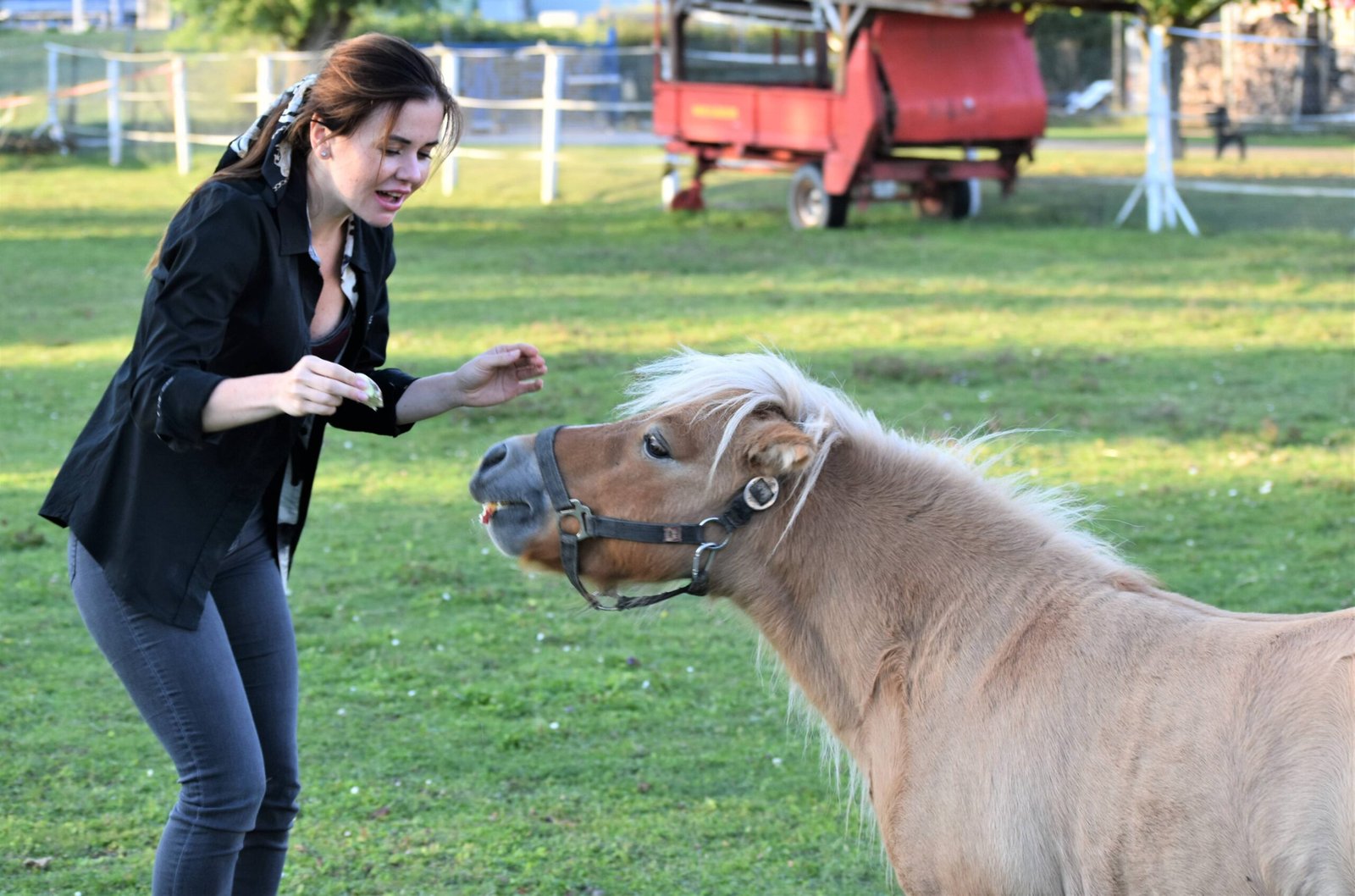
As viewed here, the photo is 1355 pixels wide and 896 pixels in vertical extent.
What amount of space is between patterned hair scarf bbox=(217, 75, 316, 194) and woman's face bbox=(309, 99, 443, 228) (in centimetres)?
6

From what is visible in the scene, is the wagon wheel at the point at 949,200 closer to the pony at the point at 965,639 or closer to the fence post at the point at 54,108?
the pony at the point at 965,639

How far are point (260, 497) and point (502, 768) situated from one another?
6.17 ft

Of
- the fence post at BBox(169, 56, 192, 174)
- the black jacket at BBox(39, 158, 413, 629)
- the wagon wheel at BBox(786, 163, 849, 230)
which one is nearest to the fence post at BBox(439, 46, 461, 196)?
the fence post at BBox(169, 56, 192, 174)

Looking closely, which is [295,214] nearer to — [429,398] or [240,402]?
[240,402]

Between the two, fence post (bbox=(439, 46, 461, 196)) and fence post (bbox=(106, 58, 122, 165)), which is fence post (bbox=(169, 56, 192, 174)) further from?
fence post (bbox=(439, 46, 461, 196))

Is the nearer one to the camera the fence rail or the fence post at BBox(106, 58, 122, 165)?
the fence rail

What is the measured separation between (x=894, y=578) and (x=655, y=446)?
23.3 inches

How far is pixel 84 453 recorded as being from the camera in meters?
2.83

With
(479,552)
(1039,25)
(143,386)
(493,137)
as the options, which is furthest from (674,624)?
(1039,25)

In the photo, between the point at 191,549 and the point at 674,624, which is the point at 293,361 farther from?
the point at 674,624

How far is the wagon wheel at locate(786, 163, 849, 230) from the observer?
16.8 metres

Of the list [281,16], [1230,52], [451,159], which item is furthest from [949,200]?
[281,16]

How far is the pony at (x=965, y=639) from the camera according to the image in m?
2.35

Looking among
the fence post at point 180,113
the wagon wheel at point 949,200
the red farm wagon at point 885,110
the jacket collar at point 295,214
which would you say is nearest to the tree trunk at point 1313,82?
the wagon wheel at point 949,200
